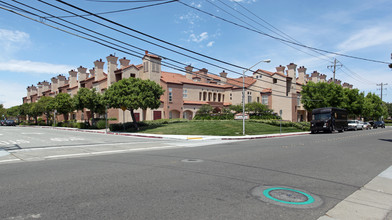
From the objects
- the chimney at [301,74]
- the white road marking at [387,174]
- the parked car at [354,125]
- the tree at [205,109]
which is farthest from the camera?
the chimney at [301,74]

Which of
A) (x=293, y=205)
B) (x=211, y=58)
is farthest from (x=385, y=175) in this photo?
(x=211, y=58)

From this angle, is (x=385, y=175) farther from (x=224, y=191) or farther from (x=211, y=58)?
(x=211, y=58)

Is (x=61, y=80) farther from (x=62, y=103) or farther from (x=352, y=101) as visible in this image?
(x=352, y=101)

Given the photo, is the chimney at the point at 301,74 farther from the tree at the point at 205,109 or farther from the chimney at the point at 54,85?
the chimney at the point at 54,85

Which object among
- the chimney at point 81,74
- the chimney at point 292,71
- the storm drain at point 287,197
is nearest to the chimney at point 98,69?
the chimney at point 81,74

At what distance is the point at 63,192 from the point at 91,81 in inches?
2022

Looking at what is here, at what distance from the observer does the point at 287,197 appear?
520cm

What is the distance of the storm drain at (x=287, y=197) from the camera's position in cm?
482

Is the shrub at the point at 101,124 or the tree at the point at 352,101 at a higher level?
the tree at the point at 352,101

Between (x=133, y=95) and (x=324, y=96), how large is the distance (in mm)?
38403

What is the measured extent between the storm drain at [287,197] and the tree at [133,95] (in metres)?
25.1

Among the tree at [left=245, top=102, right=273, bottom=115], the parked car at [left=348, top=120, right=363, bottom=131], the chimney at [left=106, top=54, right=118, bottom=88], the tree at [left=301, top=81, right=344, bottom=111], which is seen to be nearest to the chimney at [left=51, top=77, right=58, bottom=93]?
the chimney at [left=106, top=54, right=118, bottom=88]

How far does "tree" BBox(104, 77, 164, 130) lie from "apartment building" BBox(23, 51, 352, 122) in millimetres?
9700

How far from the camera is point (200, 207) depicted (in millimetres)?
4531
